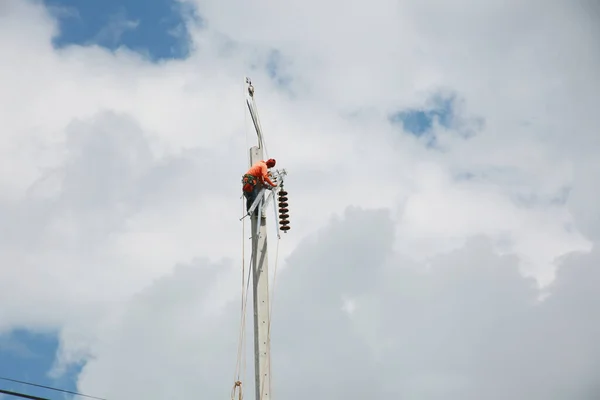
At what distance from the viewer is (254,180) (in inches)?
1309

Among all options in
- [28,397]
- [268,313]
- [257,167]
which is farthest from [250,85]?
[28,397]

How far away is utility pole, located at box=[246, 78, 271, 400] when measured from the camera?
30.2 metres

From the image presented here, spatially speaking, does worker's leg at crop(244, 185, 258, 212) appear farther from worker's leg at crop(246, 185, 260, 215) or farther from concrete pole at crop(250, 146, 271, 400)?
concrete pole at crop(250, 146, 271, 400)

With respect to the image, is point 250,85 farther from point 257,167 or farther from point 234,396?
point 234,396

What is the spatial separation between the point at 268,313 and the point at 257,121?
938cm

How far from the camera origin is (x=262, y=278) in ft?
106

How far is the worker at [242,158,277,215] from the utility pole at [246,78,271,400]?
1.21ft

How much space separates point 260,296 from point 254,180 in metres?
5.07

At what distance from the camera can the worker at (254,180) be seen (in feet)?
109

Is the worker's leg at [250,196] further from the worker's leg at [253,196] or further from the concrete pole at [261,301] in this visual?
the concrete pole at [261,301]

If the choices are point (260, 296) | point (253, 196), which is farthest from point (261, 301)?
point (253, 196)

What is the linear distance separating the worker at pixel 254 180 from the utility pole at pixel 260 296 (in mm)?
368

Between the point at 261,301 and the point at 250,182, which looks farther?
the point at 250,182

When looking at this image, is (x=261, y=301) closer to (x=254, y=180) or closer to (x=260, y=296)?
(x=260, y=296)
